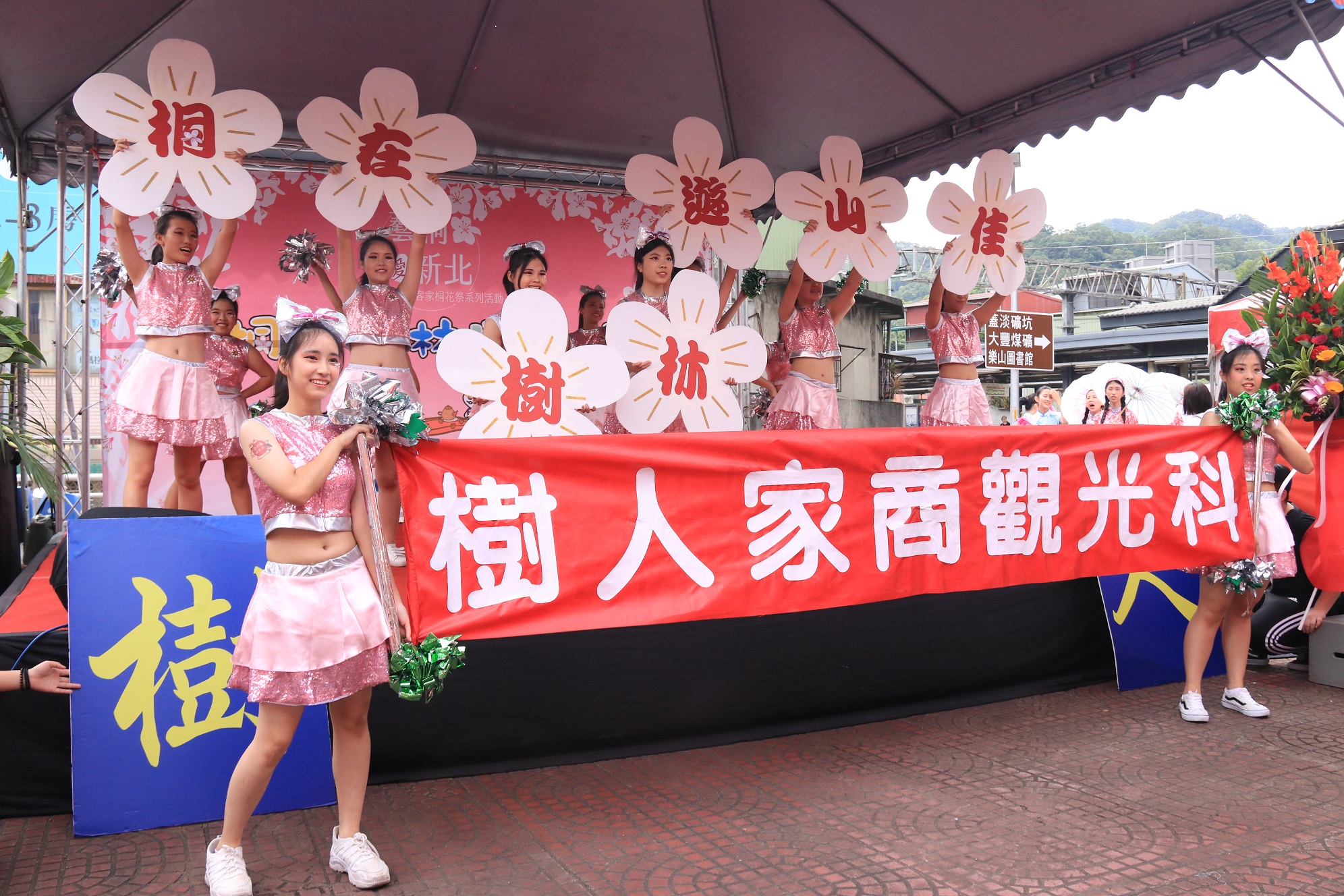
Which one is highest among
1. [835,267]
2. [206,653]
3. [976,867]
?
[835,267]

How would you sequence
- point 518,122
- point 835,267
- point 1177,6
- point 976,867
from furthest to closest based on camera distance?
point 518,122 → point 835,267 → point 1177,6 → point 976,867

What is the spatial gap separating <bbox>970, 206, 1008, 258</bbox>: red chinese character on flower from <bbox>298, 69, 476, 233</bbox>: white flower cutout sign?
265cm

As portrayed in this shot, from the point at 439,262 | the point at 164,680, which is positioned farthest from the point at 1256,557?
the point at 439,262

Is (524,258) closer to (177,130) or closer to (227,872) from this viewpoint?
(177,130)

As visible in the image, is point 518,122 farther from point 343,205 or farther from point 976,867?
point 976,867

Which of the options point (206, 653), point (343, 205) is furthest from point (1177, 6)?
point (206, 653)

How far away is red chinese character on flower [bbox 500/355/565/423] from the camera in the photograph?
3627 millimetres

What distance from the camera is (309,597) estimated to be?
7.53ft

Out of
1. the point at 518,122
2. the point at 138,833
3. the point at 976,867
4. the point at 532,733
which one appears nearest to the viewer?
the point at 976,867

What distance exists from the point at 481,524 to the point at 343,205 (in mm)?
2121

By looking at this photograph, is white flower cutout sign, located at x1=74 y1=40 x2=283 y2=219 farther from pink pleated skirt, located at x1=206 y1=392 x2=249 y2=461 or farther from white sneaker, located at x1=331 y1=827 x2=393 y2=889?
white sneaker, located at x1=331 y1=827 x2=393 y2=889

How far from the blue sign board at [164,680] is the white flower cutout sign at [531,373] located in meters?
0.97

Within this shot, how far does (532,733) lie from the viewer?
3.30m

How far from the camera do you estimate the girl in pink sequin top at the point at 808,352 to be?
16.7 ft
